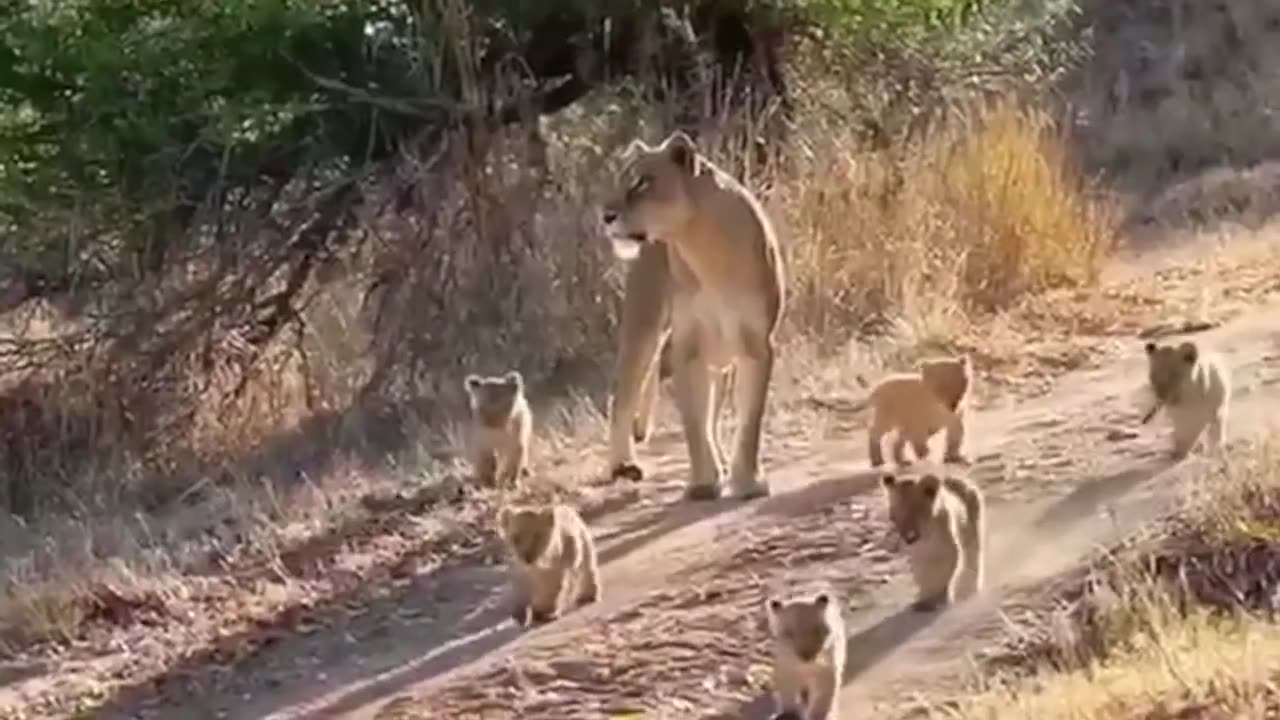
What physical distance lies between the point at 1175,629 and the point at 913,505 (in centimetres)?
109

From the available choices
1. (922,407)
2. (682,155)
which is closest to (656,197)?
(682,155)

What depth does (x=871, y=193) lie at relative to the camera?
13641 mm

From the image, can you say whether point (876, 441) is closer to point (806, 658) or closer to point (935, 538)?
point (935, 538)

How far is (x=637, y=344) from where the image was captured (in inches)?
382

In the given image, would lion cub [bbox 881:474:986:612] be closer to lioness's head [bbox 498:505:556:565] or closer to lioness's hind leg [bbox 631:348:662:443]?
lioness's head [bbox 498:505:556:565]

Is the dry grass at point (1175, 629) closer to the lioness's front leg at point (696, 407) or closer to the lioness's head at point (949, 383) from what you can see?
the lioness's head at point (949, 383)

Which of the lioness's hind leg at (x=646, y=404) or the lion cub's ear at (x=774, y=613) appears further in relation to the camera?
the lioness's hind leg at (x=646, y=404)

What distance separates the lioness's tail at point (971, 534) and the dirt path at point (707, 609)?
8 centimetres

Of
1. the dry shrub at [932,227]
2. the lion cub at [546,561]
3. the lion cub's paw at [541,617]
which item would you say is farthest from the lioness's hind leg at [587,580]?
the dry shrub at [932,227]

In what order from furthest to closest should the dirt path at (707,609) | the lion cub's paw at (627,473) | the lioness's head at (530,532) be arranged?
the lion cub's paw at (627,473)
the lioness's head at (530,532)
the dirt path at (707,609)

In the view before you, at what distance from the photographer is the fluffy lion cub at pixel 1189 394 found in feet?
29.8

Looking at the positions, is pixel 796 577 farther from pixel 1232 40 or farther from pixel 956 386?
pixel 1232 40

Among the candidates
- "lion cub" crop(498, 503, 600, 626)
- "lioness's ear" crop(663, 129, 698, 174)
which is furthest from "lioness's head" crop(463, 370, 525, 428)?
"lion cub" crop(498, 503, 600, 626)

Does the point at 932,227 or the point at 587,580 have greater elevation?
the point at 932,227
